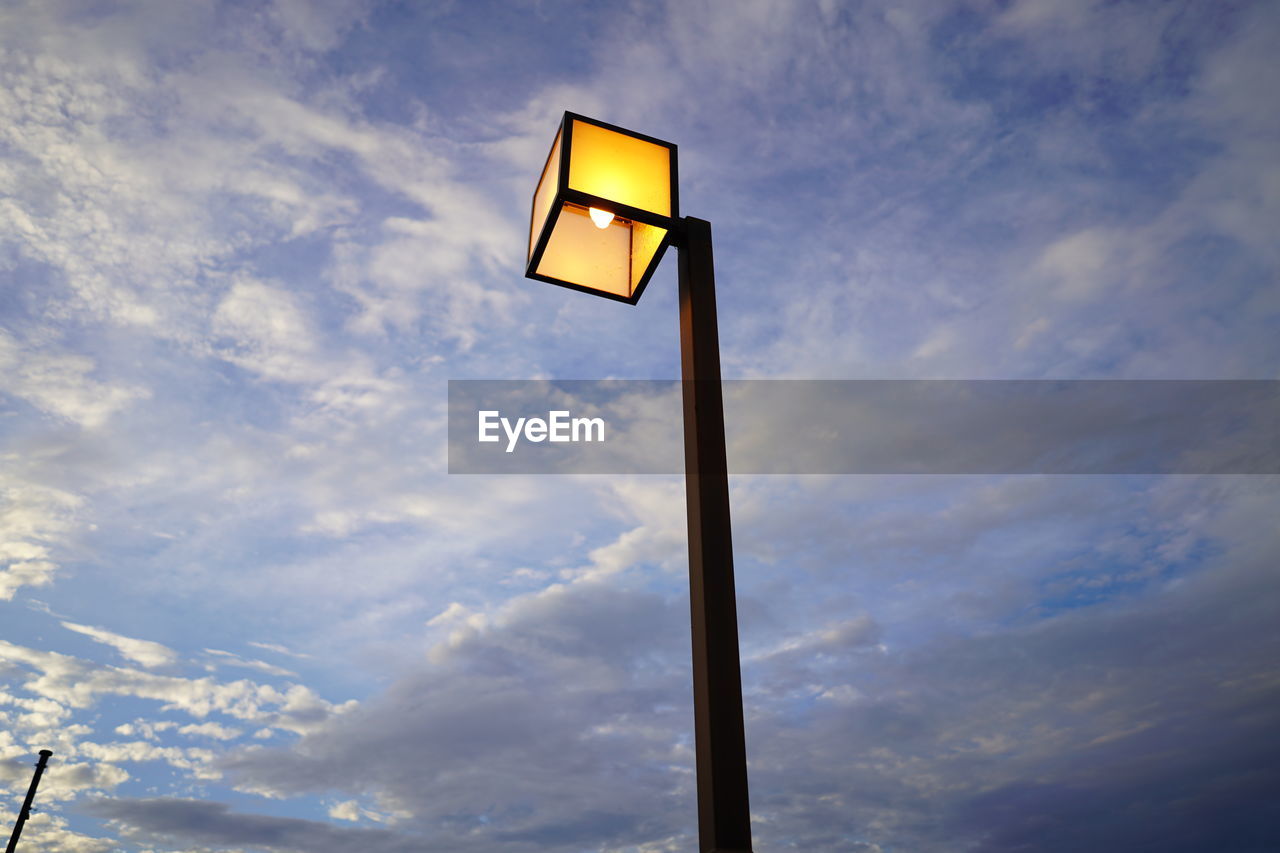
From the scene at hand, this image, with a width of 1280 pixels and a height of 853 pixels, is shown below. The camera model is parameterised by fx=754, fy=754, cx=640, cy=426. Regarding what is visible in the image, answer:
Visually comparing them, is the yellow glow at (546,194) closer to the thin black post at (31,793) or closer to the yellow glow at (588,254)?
the yellow glow at (588,254)

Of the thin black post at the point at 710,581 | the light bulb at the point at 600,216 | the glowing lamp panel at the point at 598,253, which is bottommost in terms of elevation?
the thin black post at the point at 710,581

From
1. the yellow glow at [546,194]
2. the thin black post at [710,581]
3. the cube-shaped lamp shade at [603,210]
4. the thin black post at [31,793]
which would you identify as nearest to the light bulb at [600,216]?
the cube-shaped lamp shade at [603,210]

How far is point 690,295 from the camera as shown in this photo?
12.6ft

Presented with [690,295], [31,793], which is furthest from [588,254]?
[31,793]

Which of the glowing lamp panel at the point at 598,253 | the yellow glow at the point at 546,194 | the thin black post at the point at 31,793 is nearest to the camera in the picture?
the yellow glow at the point at 546,194

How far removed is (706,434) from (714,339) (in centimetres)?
53

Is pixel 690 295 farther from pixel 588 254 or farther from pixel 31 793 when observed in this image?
pixel 31 793

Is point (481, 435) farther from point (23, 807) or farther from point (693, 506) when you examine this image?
point (23, 807)

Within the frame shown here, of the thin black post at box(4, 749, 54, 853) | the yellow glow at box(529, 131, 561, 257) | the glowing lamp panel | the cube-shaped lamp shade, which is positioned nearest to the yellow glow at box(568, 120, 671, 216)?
the cube-shaped lamp shade

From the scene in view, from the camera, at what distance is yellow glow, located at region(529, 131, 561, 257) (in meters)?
4.16

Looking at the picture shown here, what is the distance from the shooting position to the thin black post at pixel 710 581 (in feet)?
8.89

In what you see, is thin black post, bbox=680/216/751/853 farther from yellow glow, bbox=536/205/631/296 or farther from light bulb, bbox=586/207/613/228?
yellow glow, bbox=536/205/631/296

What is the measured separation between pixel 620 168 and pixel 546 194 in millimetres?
513

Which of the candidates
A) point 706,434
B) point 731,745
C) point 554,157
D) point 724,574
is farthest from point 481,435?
point 731,745
